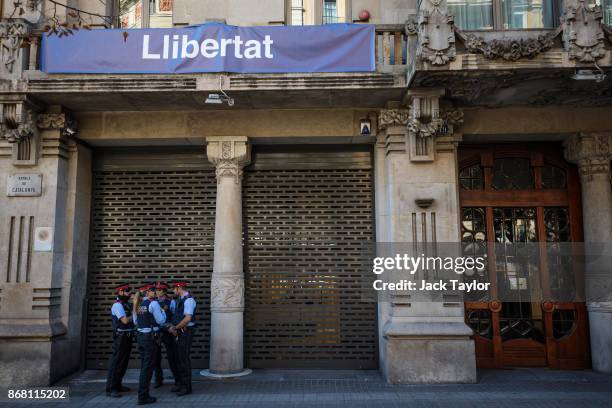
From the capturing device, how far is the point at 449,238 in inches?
368

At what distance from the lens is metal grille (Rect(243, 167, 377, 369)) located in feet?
33.6

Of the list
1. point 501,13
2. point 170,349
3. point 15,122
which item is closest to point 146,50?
point 15,122

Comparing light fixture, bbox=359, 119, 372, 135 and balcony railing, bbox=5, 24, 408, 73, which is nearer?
balcony railing, bbox=5, 24, 408, 73

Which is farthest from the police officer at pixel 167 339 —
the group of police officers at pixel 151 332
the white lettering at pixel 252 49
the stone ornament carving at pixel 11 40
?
the stone ornament carving at pixel 11 40

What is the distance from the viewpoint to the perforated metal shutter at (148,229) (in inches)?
411

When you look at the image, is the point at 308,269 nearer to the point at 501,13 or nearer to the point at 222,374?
the point at 222,374

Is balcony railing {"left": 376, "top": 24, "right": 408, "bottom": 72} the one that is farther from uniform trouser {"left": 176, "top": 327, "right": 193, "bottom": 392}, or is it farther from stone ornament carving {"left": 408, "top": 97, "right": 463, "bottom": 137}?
uniform trouser {"left": 176, "top": 327, "right": 193, "bottom": 392}

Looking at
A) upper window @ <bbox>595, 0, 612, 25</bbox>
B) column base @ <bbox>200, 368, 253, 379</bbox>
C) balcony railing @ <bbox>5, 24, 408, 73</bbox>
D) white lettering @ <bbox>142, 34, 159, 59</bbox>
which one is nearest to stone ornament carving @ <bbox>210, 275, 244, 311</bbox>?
column base @ <bbox>200, 368, 253, 379</bbox>

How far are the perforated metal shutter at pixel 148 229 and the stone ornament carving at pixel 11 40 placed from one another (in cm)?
247

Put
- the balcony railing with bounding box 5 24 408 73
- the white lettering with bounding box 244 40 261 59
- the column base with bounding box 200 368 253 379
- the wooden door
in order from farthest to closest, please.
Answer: the wooden door < the column base with bounding box 200 368 253 379 < the balcony railing with bounding box 5 24 408 73 < the white lettering with bounding box 244 40 261 59

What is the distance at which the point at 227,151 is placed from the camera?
33.0ft

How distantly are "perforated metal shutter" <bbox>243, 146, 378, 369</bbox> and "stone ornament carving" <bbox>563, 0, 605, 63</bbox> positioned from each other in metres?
4.17

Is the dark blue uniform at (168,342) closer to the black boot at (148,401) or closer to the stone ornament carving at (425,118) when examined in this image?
the black boot at (148,401)

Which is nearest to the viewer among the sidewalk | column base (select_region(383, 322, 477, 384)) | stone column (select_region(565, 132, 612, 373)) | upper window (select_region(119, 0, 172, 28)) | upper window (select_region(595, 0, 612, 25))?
the sidewalk
